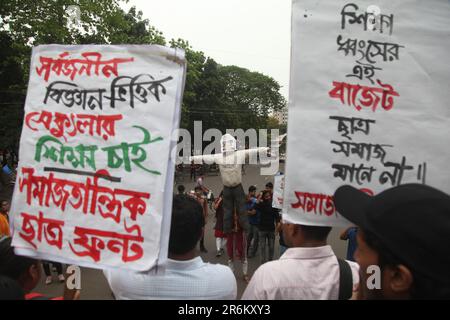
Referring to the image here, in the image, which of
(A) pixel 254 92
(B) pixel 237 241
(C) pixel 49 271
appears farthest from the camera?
(A) pixel 254 92

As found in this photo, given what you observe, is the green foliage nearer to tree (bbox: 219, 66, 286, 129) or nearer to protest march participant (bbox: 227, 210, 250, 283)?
protest march participant (bbox: 227, 210, 250, 283)

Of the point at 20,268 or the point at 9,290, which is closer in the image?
the point at 9,290

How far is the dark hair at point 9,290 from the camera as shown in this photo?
5.00 ft

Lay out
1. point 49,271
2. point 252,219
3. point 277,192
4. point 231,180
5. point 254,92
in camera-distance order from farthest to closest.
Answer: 1. point 254,92
2. point 252,219
3. point 231,180
4. point 277,192
5. point 49,271

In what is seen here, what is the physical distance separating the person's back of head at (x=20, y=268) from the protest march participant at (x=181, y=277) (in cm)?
41

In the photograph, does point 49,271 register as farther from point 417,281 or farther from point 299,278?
point 417,281

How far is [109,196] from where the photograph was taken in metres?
1.96

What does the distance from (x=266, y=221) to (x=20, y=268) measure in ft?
17.9

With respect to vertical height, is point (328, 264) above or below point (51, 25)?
below

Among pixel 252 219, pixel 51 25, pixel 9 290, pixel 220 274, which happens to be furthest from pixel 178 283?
pixel 51 25

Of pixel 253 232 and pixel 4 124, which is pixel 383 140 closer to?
pixel 253 232

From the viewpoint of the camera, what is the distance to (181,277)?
75.2 inches

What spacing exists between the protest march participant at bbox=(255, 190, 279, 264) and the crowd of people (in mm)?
4921
